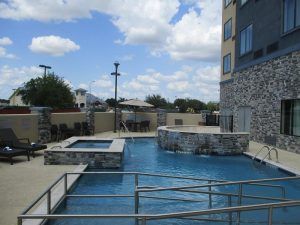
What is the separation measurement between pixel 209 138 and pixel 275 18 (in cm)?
659

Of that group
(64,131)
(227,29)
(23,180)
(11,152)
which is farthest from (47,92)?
(23,180)

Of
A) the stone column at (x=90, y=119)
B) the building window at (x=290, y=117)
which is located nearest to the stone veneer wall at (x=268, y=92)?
the building window at (x=290, y=117)

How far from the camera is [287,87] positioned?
17.5 meters

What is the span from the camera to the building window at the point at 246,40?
73.7ft

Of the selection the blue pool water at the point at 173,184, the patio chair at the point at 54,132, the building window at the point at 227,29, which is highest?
the building window at the point at 227,29

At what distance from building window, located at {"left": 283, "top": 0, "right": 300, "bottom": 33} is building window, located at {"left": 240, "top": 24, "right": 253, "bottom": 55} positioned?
4530 mm

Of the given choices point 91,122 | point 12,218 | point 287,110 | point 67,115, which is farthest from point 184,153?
point 12,218

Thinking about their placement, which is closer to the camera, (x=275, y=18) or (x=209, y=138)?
(x=209, y=138)

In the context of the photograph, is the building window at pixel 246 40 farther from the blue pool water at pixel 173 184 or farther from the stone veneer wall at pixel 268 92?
the blue pool water at pixel 173 184

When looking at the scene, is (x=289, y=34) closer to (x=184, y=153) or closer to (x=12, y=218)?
(x=184, y=153)

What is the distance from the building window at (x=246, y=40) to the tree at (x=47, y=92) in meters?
34.0

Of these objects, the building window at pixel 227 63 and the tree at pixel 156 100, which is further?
the tree at pixel 156 100

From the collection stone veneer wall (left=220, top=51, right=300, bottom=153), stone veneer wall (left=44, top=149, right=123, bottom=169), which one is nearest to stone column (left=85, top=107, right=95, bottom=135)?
stone veneer wall (left=220, top=51, right=300, bottom=153)

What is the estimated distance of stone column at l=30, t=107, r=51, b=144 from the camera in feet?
60.0
